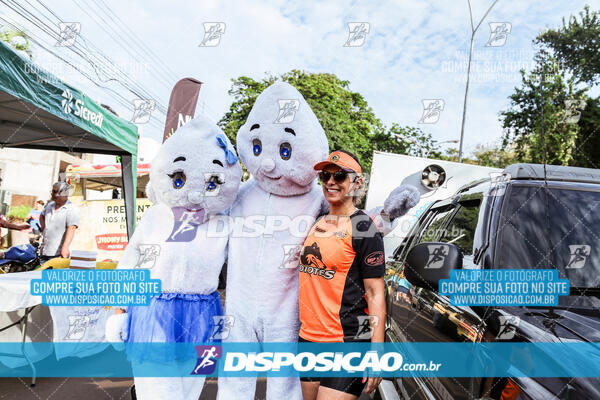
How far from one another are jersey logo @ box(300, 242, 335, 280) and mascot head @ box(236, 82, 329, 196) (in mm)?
448

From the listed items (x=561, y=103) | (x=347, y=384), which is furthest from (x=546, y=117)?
(x=347, y=384)

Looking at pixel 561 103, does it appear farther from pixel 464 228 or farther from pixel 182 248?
pixel 182 248

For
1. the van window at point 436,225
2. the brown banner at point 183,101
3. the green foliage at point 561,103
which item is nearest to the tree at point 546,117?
the green foliage at point 561,103

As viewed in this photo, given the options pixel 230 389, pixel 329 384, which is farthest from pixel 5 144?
pixel 329 384

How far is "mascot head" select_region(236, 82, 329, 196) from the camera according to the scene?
8.18 ft

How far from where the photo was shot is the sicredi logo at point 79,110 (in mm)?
3924

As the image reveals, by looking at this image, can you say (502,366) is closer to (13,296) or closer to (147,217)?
(147,217)

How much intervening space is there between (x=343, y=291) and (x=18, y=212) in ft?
53.5

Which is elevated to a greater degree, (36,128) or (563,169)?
(36,128)

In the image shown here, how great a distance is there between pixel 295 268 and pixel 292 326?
0.34 metres

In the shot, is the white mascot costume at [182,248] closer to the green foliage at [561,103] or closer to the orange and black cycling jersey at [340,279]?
the orange and black cycling jersey at [340,279]

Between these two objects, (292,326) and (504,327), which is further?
(292,326)

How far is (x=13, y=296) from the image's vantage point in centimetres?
353

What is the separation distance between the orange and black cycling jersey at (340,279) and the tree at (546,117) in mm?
1018
